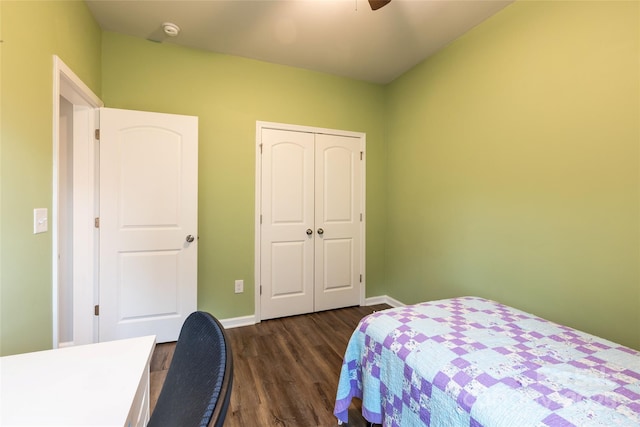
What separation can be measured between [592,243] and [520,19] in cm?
158

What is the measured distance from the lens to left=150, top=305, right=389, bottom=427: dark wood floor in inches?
61.9

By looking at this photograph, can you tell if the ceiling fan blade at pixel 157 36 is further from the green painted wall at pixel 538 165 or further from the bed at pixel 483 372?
the bed at pixel 483 372

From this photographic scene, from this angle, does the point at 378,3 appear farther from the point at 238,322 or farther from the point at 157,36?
the point at 238,322

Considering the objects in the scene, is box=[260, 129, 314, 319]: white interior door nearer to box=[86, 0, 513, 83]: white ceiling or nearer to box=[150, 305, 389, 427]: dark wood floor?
box=[150, 305, 389, 427]: dark wood floor

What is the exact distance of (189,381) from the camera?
1.57ft

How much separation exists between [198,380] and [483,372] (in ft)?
3.54

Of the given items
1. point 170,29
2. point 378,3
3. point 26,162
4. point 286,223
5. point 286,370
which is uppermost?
point 170,29

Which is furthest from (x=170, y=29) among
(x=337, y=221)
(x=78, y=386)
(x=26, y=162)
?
(x=78, y=386)

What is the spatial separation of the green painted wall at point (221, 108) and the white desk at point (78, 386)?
1.79 meters

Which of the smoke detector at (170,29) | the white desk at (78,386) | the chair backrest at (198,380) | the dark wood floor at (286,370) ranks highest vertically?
the smoke detector at (170,29)

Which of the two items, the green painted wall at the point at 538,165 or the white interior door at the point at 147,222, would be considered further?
the white interior door at the point at 147,222

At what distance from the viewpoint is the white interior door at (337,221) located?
304cm

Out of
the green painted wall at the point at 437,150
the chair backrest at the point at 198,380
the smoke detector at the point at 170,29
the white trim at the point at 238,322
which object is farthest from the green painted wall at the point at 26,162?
the white trim at the point at 238,322

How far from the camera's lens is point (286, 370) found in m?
2.00
